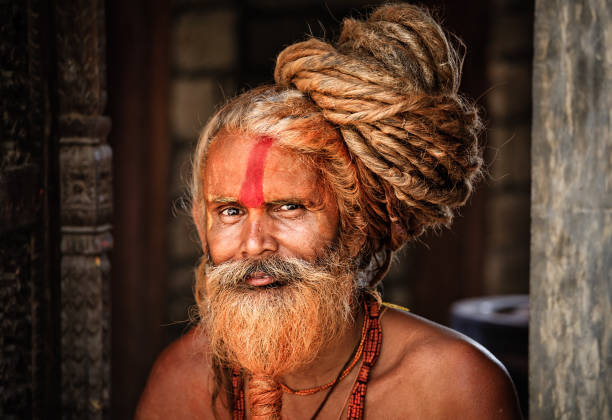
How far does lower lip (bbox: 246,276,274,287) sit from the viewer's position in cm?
213

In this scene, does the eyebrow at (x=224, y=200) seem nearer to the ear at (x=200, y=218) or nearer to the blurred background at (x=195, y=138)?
the ear at (x=200, y=218)

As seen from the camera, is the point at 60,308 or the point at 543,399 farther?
the point at 60,308

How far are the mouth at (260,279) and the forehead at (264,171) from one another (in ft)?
0.71

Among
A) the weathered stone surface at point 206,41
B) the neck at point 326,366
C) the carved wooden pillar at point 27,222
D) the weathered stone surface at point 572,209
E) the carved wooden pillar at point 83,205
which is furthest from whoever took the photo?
the weathered stone surface at point 206,41

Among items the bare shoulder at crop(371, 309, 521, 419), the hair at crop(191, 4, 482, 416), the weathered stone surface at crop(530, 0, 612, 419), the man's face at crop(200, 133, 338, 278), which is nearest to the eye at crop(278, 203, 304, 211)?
the man's face at crop(200, 133, 338, 278)

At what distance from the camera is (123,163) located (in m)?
3.84

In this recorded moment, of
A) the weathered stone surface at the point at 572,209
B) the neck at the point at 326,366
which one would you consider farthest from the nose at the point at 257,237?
the weathered stone surface at the point at 572,209

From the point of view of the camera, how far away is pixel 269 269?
6.98ft

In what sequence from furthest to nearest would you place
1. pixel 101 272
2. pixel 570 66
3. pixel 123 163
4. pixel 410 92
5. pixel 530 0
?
pixel 530 0, pixel 123 163, pixel 101 272, pixel 410 92, pixel 570 66

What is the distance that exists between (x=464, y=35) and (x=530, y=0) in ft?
3.00

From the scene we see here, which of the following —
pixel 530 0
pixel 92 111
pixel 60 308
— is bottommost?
pixel 60 308

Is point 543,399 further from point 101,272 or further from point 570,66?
point 101,272

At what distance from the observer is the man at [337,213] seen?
215 centimetres

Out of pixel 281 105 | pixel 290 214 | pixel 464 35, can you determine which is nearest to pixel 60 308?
pixel 290 214
